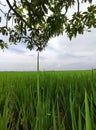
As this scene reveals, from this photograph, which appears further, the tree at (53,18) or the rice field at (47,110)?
the tree at (53,18)

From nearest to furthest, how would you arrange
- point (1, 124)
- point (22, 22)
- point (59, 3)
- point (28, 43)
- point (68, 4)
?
point (1, 124) → point (68, 4) → point (59, 3) → point (22, 22) → point (28, 43)

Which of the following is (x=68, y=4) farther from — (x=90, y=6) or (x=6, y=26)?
(x=6, y=26)

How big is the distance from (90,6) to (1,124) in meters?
2.91

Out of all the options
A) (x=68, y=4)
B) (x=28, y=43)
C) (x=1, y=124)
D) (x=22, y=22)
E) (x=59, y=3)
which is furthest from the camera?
(x=28, y=43)

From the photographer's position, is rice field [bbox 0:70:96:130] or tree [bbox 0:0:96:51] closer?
rice field [bbox 0:70:96:130]

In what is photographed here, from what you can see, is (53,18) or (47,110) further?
(53,18)

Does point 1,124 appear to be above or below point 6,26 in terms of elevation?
below

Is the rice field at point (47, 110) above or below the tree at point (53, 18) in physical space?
below

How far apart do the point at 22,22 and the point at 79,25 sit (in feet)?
4.27

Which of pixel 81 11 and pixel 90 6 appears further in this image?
pixel 81 11

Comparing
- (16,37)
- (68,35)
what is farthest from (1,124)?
(16,37)

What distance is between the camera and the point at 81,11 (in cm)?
379

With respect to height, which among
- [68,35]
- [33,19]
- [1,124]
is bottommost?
[1,124]

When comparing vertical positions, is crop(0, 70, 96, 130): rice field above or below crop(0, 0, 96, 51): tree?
below
